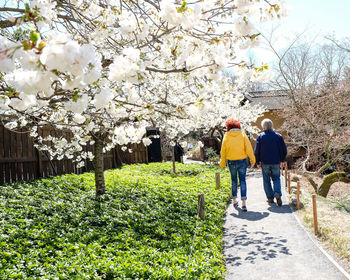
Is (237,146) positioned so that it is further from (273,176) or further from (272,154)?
(273,176)

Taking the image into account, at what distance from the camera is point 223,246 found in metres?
5.29

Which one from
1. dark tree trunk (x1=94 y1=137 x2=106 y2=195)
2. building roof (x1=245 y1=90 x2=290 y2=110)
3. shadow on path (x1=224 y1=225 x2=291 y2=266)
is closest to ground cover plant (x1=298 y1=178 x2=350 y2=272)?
shadow on path (x1=224 y1=225 x2=291 y2=266)

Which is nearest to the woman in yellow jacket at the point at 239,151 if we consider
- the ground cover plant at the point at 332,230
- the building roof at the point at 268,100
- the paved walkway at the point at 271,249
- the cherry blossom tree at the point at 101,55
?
the paved walkway at the point at 271,249

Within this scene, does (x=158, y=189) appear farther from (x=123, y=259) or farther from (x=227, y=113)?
(x=227, y=113)

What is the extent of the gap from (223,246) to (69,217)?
2826mm

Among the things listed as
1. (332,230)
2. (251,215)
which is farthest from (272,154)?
(332,230)

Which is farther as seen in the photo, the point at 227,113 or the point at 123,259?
the point at 227,113

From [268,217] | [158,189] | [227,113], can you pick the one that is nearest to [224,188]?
[158,189]

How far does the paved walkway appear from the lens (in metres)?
4.08

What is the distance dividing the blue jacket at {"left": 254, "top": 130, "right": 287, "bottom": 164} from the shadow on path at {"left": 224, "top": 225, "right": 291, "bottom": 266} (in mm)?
2007

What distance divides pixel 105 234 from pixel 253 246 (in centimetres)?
239

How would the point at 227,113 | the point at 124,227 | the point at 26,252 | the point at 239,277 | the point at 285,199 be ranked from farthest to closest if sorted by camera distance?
the point at 227,113 < the point at 285,199 < the point at 124,227 < the point at 26,252 < the point at 239,277

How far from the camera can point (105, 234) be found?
533cm

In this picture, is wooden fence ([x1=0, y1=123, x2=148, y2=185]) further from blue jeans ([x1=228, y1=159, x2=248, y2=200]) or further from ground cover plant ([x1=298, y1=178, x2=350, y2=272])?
ground cover plant ([x1=298, y1=178, x2=350, y2=272])
